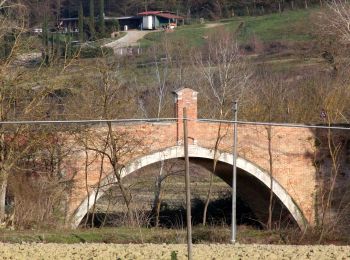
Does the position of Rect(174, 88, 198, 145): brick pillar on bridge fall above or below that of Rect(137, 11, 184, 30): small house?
below

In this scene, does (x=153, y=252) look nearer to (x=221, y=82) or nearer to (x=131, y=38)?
(x=221, y=82)

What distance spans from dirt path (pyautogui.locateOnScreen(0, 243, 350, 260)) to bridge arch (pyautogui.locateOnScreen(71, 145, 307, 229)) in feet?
29.2

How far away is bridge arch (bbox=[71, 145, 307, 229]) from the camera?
17703 mm

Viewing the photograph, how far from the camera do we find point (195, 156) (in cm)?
1906

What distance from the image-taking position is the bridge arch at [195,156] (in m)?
17.7

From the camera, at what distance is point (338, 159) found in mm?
20172

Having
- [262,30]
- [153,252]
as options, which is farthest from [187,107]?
[262,30]

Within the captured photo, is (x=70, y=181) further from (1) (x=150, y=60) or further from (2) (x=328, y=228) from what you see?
(1) (x=150, y=60)

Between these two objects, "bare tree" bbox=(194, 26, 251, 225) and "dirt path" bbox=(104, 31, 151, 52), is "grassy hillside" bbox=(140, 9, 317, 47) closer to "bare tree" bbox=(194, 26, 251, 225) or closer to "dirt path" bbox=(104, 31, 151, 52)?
"dirt path" bbox=(104, 31, 151, 52)

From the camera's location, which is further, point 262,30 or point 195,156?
point 262,30

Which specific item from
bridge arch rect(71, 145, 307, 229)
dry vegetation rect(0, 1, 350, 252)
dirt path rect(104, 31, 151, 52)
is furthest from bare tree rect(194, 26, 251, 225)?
dirt path rect(104, 31, 151, 52)

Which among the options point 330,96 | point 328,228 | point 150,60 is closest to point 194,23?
point 150,60

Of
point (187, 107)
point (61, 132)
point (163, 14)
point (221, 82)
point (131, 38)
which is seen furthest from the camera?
point (163, 14)

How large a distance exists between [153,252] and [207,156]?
1107 centimetres
